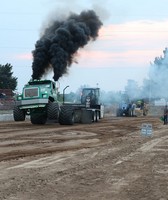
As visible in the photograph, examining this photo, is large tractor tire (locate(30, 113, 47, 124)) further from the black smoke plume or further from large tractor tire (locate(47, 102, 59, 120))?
the black smoke plume

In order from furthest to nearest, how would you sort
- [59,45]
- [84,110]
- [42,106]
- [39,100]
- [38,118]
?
[59,45], [84,110], [38,118], [42,106], [39,100]

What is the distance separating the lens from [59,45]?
32.5 metres

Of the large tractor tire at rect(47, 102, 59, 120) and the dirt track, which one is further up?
the large tractor tire at rect(47, 102, 59, 120)

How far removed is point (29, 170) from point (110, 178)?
2113 mm

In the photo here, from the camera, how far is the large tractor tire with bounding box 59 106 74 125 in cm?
2803

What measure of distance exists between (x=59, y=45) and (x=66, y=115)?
6528mm

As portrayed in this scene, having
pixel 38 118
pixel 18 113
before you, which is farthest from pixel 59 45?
pixel 18 113

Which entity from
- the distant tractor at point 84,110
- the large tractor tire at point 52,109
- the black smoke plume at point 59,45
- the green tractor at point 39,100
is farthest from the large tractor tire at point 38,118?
the black smoke plume at point 59,45

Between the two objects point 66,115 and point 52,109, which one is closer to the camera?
point 52,109

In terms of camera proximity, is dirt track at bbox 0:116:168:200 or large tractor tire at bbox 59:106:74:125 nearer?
dirt track at bbox 0:116:168:200

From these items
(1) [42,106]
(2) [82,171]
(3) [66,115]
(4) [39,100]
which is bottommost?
(2) [82,171]

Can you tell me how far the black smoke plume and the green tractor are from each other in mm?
4236

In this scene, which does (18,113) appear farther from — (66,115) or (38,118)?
(66,115)

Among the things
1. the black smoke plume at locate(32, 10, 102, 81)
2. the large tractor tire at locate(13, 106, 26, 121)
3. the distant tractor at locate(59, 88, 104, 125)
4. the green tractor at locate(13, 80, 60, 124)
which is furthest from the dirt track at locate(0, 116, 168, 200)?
the black smoke plume at locate(32, 10, 102, 81)
